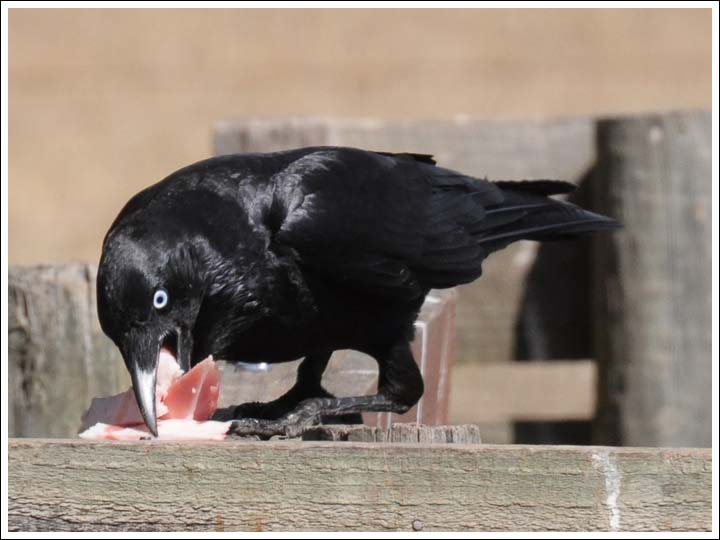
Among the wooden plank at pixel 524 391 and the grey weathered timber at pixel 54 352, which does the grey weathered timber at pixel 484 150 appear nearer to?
the grey weathered timber at pixel 54 352

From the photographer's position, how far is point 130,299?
12.6 ft

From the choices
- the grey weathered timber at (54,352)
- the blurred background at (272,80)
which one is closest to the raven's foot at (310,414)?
the grey weathered timber at (54,352)

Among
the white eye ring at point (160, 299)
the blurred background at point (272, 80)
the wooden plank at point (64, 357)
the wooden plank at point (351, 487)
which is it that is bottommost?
the wooden plank at point (351, 487)

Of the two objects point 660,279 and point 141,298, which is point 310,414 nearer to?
point 141,298

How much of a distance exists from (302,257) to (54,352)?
1.14m

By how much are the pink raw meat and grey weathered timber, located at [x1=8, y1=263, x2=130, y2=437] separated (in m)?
1.02

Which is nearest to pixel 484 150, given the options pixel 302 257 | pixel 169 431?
pixel 302 257

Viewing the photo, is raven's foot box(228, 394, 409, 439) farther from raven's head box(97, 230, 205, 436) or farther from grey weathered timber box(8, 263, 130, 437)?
grey weathered timber box(8, 263, 130, 437)

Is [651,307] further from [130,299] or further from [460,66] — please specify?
[460,66]

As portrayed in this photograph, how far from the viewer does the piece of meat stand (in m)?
3.60

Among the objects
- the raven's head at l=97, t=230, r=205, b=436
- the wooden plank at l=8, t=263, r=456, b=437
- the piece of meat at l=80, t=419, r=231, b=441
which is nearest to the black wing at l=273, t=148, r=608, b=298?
the wooden plank at l=8, t=263, r=456, b=437

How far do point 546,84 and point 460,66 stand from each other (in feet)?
4.75

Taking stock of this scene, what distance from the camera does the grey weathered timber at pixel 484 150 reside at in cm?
578

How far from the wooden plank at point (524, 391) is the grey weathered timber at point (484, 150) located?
3.12m
